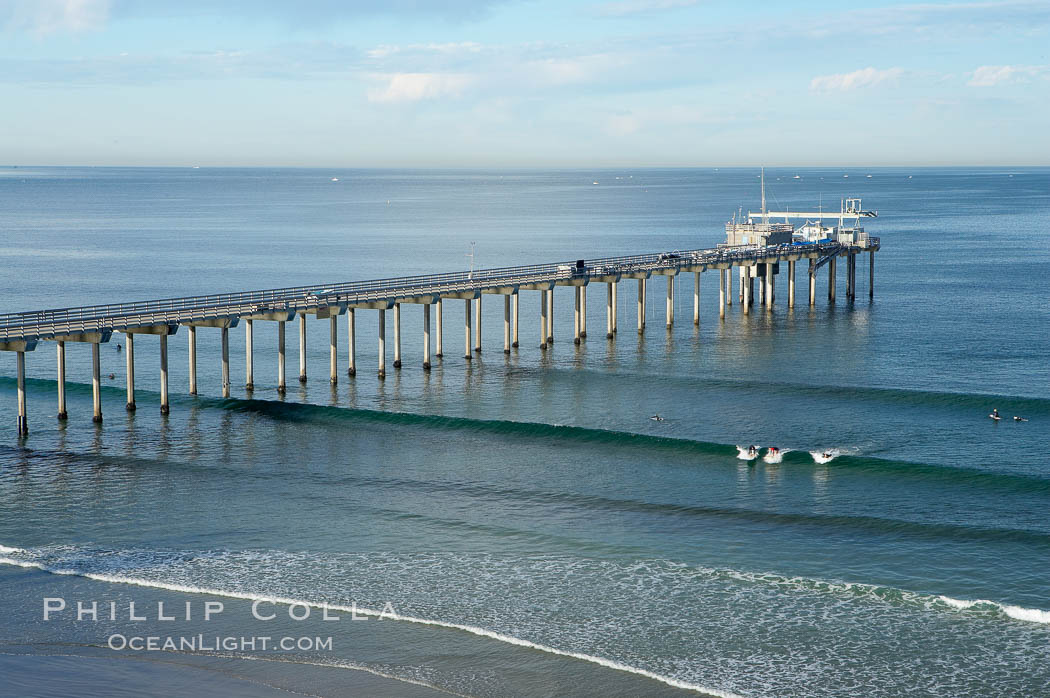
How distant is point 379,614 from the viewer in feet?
81.4

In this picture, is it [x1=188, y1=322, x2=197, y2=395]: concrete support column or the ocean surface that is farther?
[x1=188, y1=322, x2=197, y2=395]: concrete support column

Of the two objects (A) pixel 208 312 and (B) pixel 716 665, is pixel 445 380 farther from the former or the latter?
(B) pixel 716 665

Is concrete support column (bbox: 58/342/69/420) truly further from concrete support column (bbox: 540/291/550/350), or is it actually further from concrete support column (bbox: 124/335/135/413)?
concrete support column (bbox: 540/291/550/350)

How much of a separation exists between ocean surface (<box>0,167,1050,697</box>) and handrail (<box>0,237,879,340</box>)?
3756 millimetres

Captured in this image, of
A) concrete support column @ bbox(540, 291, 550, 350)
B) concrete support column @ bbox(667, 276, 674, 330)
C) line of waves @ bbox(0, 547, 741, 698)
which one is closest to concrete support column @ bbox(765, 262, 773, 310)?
concrete support column @ bbox(667, 276, 674, 330)

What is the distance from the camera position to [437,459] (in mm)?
38312

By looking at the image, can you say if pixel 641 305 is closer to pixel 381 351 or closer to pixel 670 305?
pixel 670 305

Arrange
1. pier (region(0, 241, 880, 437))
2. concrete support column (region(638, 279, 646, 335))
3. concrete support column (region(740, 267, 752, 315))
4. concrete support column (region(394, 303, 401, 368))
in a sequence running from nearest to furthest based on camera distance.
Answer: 1. pier (region(0, 241, 880, 437))
2. concrete support column (region(394, 303, 401, 368))
3. concrete support column (region(638, 279, 646, 335))
4. concrete support column (region(740, 267, 752, 315))

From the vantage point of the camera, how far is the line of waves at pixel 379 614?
21.8 metres

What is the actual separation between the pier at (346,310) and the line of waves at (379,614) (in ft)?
48.0

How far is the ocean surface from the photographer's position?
22.7 m

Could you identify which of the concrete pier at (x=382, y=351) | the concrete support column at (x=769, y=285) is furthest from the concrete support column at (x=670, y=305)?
the concrete pier at (x=382, y=351)

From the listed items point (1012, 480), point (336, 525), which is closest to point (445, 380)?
point (336, 525)

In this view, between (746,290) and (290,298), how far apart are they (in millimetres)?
35472
